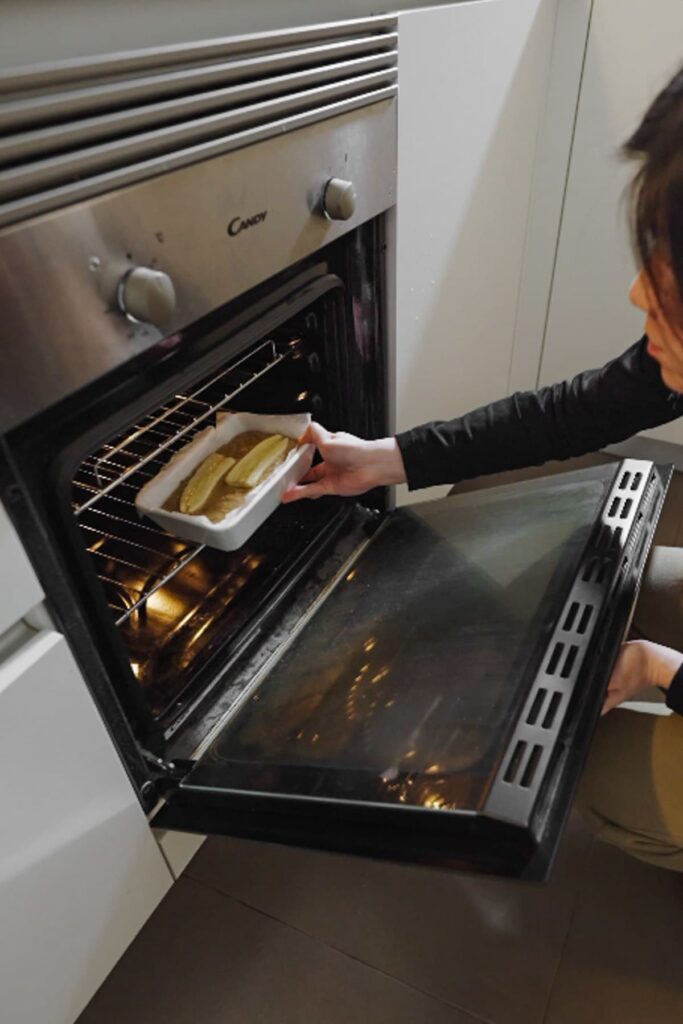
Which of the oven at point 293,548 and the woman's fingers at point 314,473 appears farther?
the woman's fingers at point 314,473

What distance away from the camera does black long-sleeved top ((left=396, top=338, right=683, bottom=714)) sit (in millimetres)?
865

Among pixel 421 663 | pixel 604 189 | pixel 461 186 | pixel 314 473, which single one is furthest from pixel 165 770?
pixel 604 189

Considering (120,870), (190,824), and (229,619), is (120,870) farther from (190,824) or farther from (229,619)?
(229,619)

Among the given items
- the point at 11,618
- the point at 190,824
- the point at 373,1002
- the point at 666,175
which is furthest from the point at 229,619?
the point at 666,175

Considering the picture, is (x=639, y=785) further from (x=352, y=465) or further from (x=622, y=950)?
(x=352, y=465)

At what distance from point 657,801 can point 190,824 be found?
0.48 m

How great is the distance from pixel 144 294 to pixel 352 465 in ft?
1.40

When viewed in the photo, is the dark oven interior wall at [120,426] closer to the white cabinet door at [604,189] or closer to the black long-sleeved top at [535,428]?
the black long-sleeved top at [535,428]

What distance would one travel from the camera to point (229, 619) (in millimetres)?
869

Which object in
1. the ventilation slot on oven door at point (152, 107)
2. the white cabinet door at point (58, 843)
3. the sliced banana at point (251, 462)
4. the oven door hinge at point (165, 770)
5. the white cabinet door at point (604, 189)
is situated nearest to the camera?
the ventilation slot on oven door at point (152, 107)

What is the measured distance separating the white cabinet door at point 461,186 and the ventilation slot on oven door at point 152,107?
22 cm

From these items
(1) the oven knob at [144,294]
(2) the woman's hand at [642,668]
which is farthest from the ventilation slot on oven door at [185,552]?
(2) the woman's hand at [642,668]

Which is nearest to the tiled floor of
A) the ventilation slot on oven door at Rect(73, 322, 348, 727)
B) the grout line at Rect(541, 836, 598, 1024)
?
the grout line at Rect(541, 836, 598, 1024)

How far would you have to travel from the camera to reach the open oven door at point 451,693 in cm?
52
